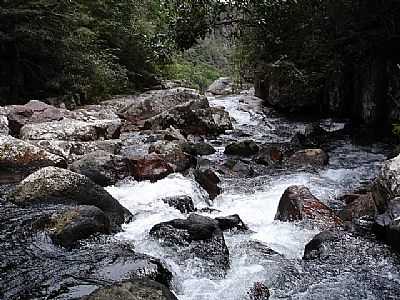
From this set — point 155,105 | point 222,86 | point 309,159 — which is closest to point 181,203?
point 309,159

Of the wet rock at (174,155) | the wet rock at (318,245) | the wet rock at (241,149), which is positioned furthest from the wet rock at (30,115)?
the wet rock at (318,245)

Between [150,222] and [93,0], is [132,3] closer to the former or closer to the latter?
[93,0]

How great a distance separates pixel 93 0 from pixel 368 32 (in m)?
11.5

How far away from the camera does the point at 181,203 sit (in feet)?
23.9

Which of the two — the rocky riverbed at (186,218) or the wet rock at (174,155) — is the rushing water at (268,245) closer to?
the rocky riverbed at (186,218)

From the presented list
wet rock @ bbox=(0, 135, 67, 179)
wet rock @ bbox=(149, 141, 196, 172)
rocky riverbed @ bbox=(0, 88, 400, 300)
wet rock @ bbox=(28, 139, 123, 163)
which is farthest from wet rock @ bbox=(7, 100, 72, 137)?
wet rock @ bbox=(149, 141, 196, 172)

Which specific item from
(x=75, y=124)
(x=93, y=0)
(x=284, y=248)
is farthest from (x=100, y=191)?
(x=93, y=0)

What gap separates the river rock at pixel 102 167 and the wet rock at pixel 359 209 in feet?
12.5

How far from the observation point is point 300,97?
1580 centimetres

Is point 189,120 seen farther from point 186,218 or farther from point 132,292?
point 132,292

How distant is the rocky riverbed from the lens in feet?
15.8

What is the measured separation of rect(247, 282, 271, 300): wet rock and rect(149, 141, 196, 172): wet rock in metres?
4.62

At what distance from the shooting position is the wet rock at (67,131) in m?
9.93

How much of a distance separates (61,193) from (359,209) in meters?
4.21
